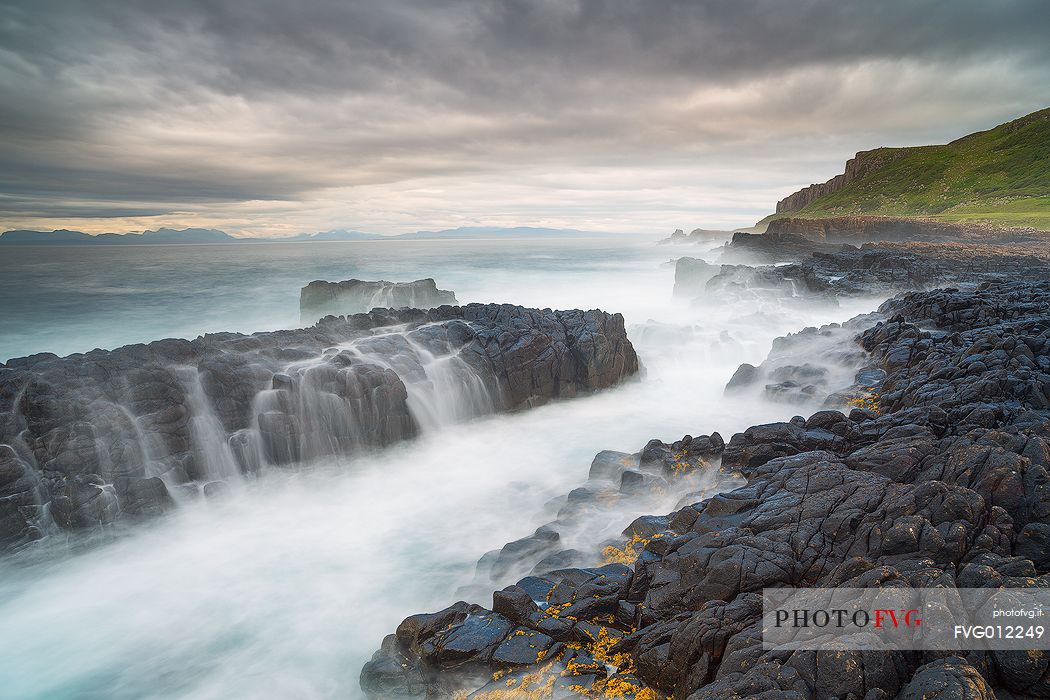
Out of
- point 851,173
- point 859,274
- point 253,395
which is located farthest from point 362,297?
point 851,173

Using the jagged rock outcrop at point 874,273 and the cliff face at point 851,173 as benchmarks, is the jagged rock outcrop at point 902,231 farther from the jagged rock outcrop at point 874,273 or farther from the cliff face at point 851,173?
the cliff face at point 851,173

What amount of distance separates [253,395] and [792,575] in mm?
17668

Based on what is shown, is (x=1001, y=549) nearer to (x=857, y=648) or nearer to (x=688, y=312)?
(x=857, y=648)

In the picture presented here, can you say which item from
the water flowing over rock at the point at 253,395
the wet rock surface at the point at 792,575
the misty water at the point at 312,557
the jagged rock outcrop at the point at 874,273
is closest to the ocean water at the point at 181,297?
the jagged rock outcrop at the point at 874,273

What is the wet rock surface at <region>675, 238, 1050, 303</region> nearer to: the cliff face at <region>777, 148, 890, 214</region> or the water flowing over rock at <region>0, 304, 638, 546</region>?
the water flowing over rock at <region>0, 304, 638, 546</region>

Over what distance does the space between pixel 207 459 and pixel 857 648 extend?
18.4 metres

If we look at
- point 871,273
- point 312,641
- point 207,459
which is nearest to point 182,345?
point 207,459

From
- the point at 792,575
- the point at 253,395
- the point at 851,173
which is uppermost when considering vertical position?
the point at 851,173

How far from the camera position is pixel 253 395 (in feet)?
62.2

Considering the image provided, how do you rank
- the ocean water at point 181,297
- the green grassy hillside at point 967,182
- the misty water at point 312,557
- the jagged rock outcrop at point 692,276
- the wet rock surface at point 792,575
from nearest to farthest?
the wet rock surface at point 792,575 → the misty water at point 312,557 → the ocean water at point 181,297 → the jagged rock outcrop at point 692,276 → the green grassy hillside at point 967,182

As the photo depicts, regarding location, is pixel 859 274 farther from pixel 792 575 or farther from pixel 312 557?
pixel 312 557
